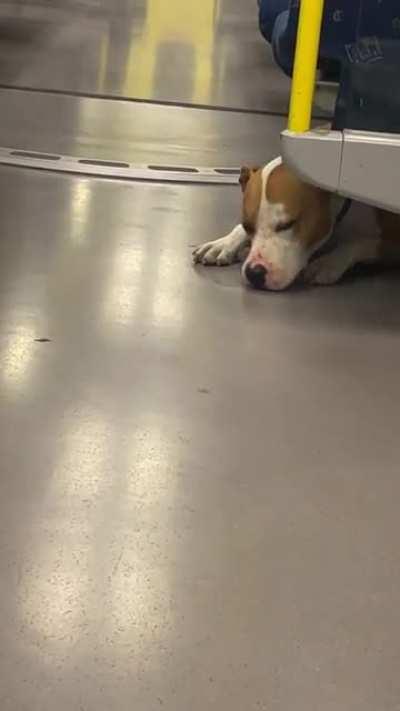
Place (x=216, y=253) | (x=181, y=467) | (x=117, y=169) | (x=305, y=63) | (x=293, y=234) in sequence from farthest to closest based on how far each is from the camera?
(x=117, y=169) < (x=216, y=253) < (x=293, y=234) < (x=305, y=63) < (x=181, y=467)

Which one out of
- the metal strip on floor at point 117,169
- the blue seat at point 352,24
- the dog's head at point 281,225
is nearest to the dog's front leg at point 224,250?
the dog's head at point 281,225

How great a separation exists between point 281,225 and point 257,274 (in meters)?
0.11

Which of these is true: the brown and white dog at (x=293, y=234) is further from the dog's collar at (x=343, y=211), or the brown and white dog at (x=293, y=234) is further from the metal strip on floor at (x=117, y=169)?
the metal strip on floor at (x=117, y=169)

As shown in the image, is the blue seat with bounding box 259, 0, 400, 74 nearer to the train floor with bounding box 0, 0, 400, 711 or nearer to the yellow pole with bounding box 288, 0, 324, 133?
the yellow pole with bounding box 288, 0, 324, 133

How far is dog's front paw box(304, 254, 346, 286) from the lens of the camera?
2197 millimetres

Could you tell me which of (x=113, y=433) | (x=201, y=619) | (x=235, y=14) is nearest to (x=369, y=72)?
(x=113, y=433)

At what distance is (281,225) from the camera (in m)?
2.12

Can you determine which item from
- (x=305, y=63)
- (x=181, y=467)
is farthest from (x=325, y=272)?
(x=181, y=467)

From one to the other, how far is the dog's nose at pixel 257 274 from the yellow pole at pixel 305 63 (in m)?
0.26

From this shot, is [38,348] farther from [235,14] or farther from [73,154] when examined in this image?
[235,14]

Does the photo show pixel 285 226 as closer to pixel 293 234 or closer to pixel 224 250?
pixel 293 234

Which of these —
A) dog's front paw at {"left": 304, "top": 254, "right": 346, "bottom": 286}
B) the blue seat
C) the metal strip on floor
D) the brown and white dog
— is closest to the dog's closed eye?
the brown and white dog

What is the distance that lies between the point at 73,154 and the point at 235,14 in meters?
4.29

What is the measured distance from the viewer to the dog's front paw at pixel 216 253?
7.40 feet
